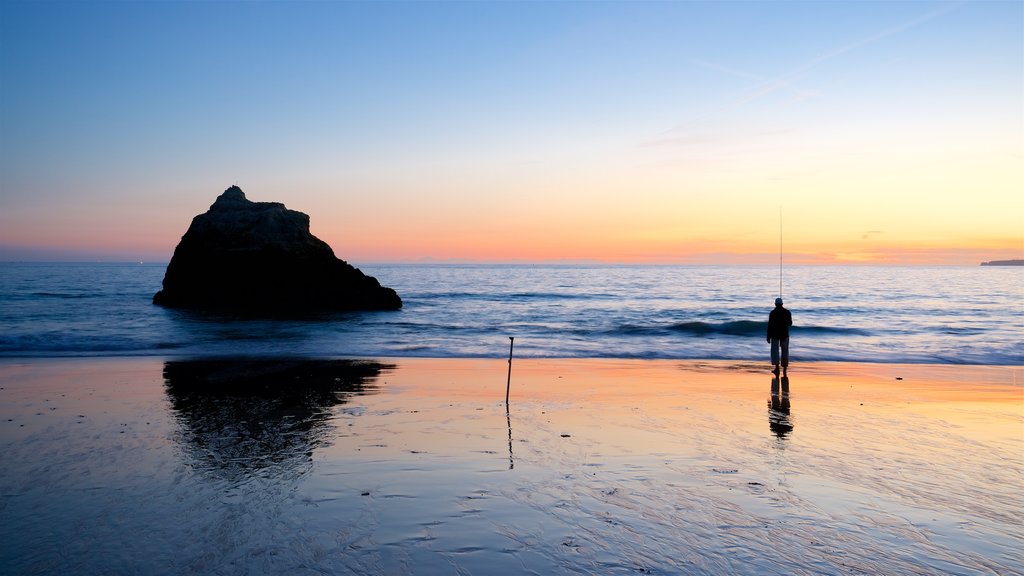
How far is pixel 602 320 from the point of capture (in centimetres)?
3816

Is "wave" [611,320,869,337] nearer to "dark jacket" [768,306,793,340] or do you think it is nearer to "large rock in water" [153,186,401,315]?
"dark jacket" [768,306,793,340]

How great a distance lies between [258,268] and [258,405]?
2968 centimetres

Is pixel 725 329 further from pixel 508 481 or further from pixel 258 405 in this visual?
pixel 508 481

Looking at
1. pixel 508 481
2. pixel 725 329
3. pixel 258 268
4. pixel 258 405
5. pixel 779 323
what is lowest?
pixel 725 329

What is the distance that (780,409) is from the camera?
11.4 meters

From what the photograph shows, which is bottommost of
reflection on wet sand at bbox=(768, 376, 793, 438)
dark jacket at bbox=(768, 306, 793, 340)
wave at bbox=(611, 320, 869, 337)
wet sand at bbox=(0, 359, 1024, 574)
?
wave at bbox=(611, 320, 869, 337)

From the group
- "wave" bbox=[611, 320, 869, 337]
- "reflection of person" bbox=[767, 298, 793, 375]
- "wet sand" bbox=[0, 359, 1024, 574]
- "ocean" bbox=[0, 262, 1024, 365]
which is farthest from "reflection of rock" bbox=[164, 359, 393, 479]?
"wave" bbox=[611, 320, 869, 337]

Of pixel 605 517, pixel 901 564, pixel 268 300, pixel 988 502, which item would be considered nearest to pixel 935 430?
pixel 988 502

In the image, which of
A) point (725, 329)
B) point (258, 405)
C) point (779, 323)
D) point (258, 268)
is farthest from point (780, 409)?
point (258, 268)

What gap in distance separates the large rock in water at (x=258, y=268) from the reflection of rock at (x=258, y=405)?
69.1ft

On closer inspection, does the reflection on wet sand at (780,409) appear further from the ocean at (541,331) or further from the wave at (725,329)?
the wave at (725,329)

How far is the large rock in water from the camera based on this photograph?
127 feet

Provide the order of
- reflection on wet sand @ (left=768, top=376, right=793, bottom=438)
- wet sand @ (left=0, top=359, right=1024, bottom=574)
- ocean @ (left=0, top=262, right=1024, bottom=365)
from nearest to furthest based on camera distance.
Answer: wet sand @ (left=0, top=359, right=1024, bottom=574), reflection on wet sand @ (left=768, top=376, right=793, bottom=438), ocean @ (left=0, top=262, right=1024, bottom=365)

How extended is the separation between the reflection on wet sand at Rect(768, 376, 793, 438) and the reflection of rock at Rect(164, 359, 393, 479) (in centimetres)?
707
